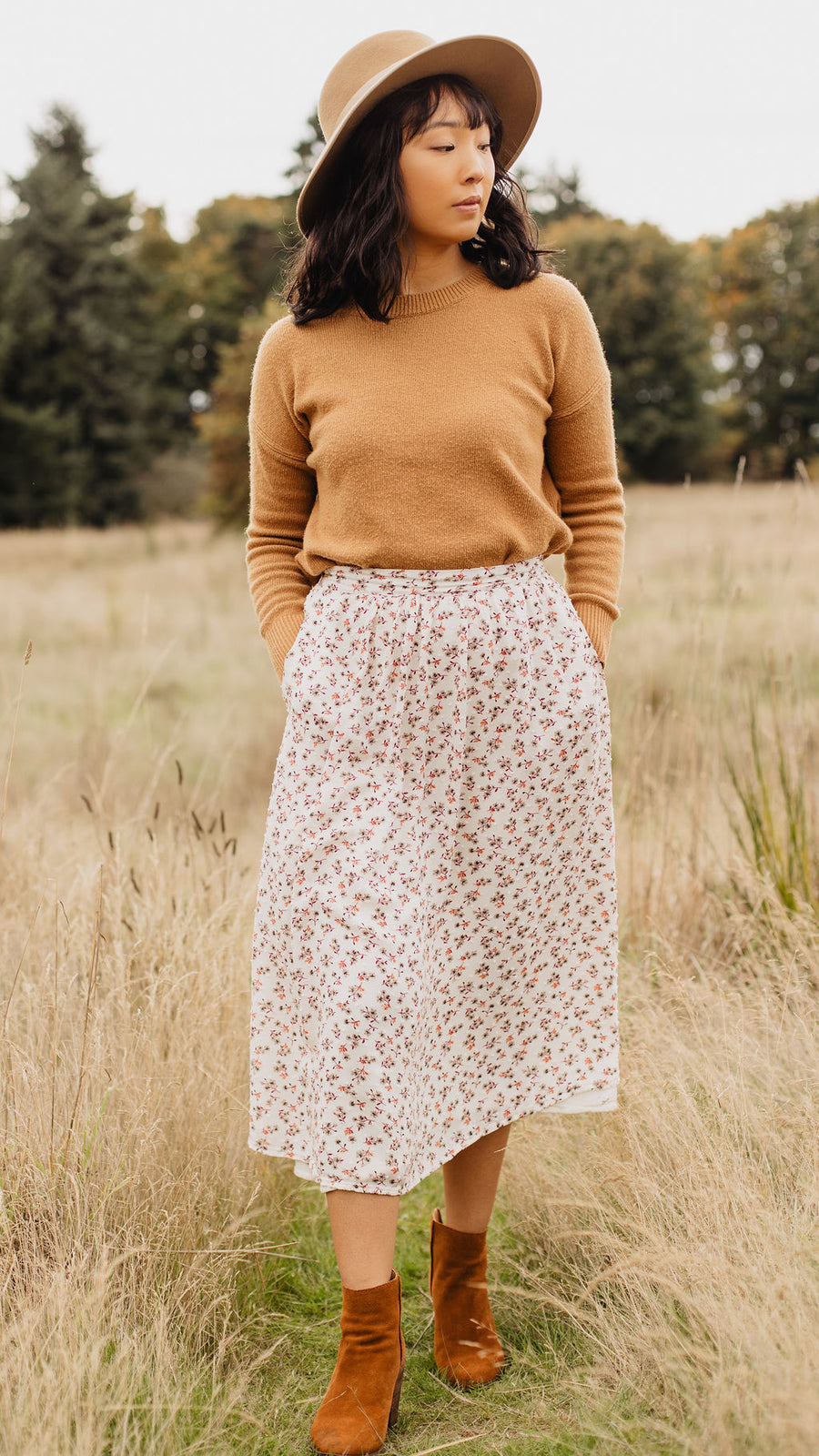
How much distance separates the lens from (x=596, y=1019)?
6.89 feet

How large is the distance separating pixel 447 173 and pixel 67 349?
25724 mm

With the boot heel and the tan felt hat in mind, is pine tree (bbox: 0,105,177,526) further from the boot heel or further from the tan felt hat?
the boot heel

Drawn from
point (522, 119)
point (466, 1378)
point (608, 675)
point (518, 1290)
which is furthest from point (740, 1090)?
point (608, 675)

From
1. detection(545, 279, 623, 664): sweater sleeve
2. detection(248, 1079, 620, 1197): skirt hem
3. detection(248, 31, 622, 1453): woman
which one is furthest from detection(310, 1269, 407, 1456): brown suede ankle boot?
detection(545, 279, 623, 664): sweater sleeve

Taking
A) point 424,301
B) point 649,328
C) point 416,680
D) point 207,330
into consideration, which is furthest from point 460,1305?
point 207,330

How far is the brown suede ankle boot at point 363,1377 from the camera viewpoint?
181 cm

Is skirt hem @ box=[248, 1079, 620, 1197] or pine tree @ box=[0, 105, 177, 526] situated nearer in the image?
skirt hem @ box=[248, 1079, 620, 1197]

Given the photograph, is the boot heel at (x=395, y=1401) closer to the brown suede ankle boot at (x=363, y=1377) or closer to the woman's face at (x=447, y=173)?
the brown suede ankle boot at (x=363, y=1377)

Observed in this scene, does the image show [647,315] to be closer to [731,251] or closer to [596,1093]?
[731,251]

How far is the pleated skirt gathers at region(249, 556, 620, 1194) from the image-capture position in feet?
5.83

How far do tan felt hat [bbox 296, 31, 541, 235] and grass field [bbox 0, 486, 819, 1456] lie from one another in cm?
103

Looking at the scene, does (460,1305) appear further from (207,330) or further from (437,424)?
(207,330)

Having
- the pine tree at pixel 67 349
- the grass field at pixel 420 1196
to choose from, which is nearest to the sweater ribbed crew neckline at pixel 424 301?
the grass field at pixel 420 1196

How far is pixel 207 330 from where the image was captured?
30.7 m
